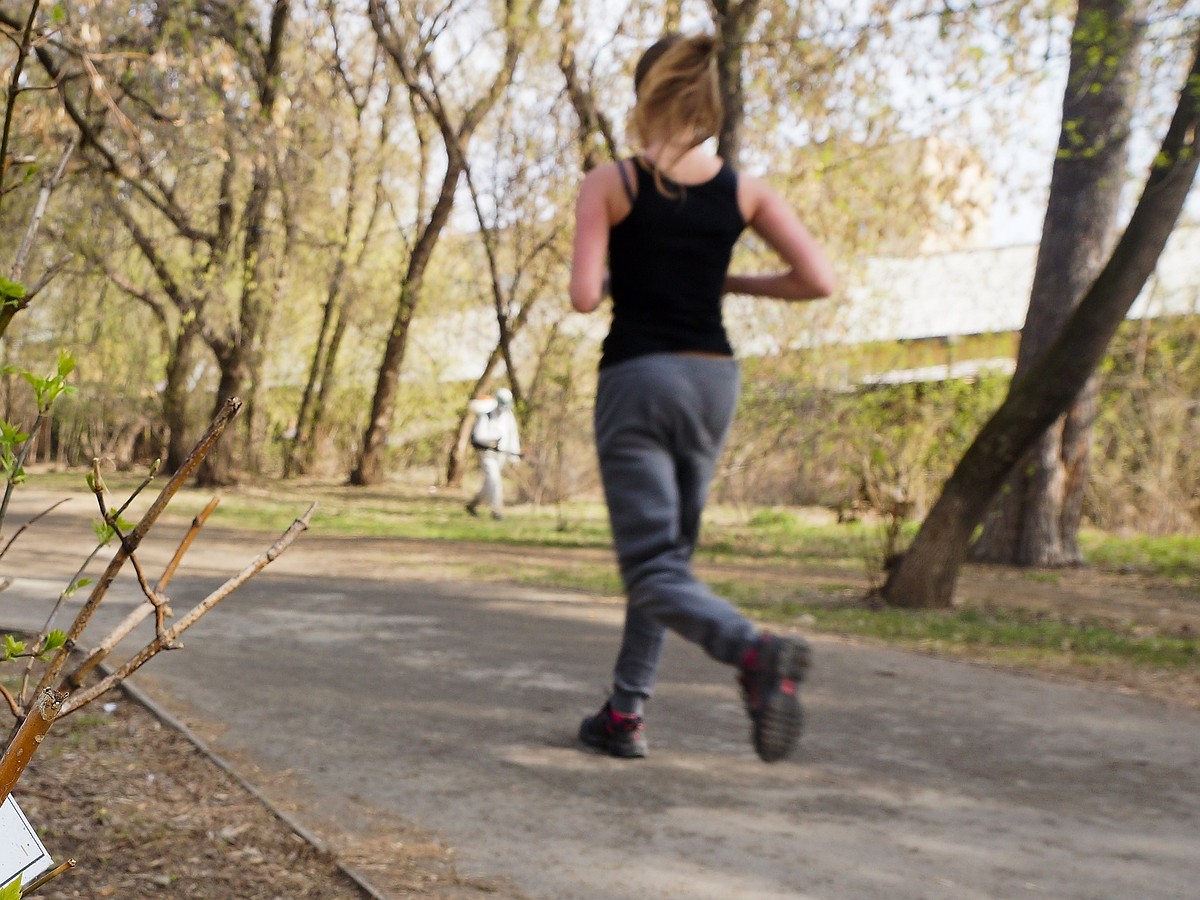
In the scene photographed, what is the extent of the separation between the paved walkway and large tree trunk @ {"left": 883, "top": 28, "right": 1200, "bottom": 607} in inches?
93.2

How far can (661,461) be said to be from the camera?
12.8 feet

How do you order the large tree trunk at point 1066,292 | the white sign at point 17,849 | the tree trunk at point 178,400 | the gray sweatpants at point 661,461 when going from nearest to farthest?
1. the white sign at point 17,849
2. the gray sweatpants at point 661,461
3. the large tree trunk at point 1066,292
4. the tree trunk at point 178,400

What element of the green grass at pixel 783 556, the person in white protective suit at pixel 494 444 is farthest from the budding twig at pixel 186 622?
the person in white protective suit at pixel 494 444

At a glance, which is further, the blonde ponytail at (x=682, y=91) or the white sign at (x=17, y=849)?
the blonde ponytail at (x=682, y=91)

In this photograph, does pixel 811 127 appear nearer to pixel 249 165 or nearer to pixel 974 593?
pixel 974 593

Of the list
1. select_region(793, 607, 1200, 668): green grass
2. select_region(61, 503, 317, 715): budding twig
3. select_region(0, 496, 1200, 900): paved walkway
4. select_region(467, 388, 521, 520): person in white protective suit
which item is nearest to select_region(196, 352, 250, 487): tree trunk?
select_region(467, 388, 521, 520): person in white protective suit

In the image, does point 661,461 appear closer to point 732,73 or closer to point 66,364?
point 66,364

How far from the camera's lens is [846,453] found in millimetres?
17953

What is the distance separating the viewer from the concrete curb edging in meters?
3.26

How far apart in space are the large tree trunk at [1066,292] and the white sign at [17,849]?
12.0m

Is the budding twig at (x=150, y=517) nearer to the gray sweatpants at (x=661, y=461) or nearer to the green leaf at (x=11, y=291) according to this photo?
the green leaf at (x=11, y=291)

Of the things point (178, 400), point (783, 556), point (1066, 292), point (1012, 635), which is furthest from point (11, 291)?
point (178, 400)

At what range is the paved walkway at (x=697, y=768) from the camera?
3553 mm

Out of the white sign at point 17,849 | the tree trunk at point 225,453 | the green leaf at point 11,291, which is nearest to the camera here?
the white sign at point 17,849
